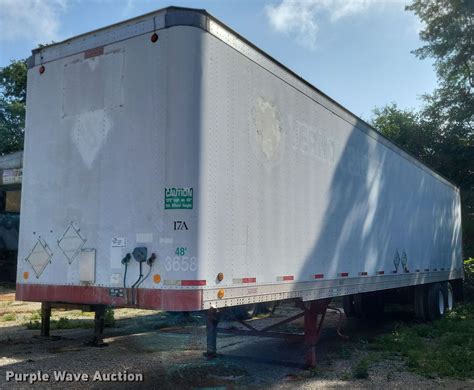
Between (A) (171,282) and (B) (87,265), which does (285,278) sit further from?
(B) (87,265)

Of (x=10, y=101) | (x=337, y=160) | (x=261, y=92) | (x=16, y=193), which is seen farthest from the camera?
(x=10, y=101)

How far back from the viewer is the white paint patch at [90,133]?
18.1ft

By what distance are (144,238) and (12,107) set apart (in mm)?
25332

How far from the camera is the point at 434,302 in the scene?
12898mm

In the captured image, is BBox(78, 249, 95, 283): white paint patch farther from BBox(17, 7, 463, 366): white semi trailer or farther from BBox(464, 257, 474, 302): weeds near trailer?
BBox(464, 257, 474, 302): weeds near trailer

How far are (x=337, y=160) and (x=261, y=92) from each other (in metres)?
2.32

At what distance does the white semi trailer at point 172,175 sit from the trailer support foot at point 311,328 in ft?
0.09

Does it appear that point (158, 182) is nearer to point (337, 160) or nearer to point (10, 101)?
point (337, 160)

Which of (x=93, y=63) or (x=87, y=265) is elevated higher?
(x=93, y=63)

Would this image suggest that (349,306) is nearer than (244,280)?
No

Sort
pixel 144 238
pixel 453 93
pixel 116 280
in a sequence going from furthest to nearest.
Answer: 1. pixel 453 93
2. pixel 116 280
3. pixel 144 238

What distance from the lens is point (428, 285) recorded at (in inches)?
518

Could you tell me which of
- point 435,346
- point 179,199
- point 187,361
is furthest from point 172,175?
point 435,346

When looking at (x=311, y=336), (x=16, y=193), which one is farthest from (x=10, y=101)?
(x=311, y=336)
